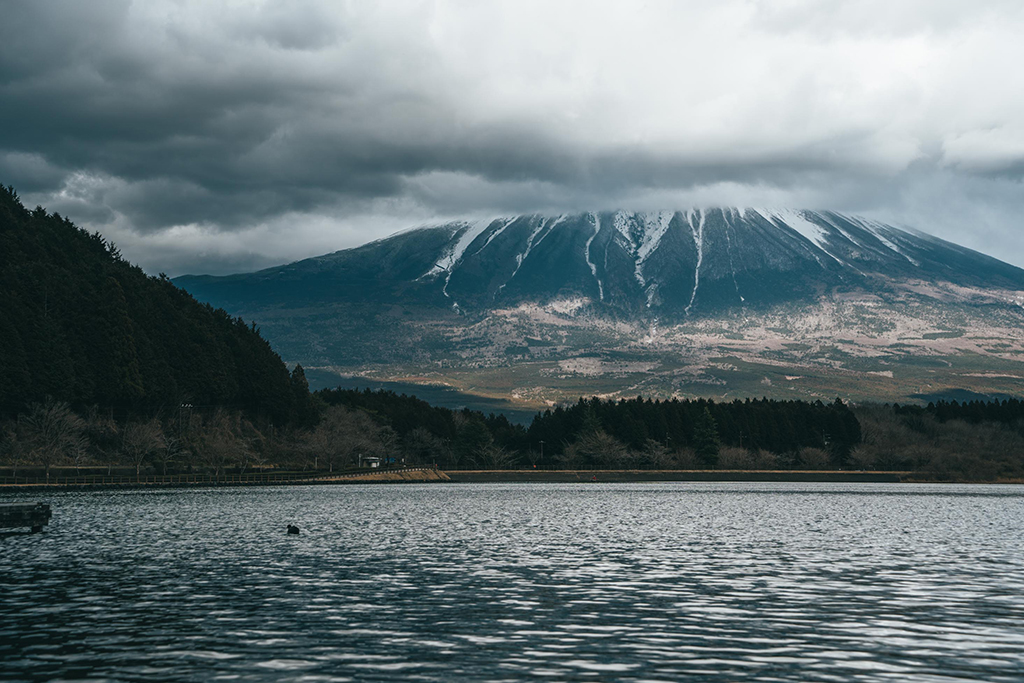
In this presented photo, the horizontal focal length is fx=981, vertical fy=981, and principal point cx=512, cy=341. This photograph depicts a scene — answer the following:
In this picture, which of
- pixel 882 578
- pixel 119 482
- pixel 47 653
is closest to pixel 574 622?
pixel 47 653

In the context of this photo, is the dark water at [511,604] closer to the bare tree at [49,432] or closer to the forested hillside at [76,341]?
the bare tree at [49,432]

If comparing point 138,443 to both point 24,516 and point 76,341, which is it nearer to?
point 76,341

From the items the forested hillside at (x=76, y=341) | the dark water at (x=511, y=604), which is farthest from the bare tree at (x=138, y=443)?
the dark water at (x=511, y=604)

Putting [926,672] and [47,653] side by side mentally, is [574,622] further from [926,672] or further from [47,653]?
[47,653]

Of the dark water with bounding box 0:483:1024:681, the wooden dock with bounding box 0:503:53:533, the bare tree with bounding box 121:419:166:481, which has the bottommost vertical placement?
the dark water with bounding box 0:483:1024:681

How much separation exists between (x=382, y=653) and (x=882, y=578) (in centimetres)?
2676

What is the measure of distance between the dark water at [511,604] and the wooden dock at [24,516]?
120 cm

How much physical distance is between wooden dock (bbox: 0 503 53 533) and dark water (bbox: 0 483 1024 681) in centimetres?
120

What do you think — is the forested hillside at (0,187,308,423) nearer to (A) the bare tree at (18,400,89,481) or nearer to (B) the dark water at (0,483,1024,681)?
(A) the bare tree at (18,400,89,481)

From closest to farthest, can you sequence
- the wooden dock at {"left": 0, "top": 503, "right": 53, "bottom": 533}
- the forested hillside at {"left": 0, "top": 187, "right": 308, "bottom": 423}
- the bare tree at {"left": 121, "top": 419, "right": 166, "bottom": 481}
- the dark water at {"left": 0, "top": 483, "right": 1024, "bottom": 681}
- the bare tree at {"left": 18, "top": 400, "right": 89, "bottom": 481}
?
1. the dark water at {"left": 0, "top": 483, "right": 1024, "bottom": 681}
2. the wooden dock at {"left": 0, "top": 503, "right": 53, "bottom": 533}
3. the bare tree at {"left": 18, "top": 400, "right": 89, "bottom": 481}
4. the forested hillside at {"left": 0, "top": 187, "right": 308, "bottom": 423}
5. the bare tree at {"left": 121, "top": 419, "right": 166, "bottom": 481}

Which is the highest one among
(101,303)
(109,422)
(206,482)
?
(101,303)

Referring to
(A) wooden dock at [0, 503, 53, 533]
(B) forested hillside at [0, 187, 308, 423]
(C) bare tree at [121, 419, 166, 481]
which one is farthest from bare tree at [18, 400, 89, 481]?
(A) wooden dock at [0, 503, 53, 533]

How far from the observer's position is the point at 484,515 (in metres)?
98.5

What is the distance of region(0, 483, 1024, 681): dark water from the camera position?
2641cm
